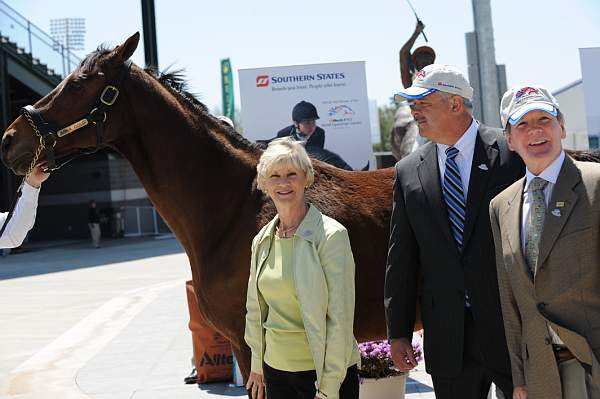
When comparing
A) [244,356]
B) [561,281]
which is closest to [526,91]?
[561,281]

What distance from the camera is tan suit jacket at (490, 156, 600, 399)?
7.55ft

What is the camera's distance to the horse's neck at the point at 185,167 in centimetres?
377

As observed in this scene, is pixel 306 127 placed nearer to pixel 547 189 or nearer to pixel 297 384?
pixel 297 384

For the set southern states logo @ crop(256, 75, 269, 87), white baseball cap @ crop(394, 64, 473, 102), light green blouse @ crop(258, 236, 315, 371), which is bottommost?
light green blouse @ crop(258, 236, 315, 371)

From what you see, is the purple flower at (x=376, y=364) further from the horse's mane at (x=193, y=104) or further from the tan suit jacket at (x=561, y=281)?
the tan suit jacket at (x=561, y=281)

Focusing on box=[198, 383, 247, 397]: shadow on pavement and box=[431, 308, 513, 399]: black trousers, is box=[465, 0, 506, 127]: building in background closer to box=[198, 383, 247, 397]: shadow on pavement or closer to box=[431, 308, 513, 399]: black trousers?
box=[198, 383, 247, 397]: shadow on pavement

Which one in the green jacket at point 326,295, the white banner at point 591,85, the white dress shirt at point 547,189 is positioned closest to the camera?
the white dress shirt at point 547,189

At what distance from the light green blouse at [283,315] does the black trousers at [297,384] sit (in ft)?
0.10

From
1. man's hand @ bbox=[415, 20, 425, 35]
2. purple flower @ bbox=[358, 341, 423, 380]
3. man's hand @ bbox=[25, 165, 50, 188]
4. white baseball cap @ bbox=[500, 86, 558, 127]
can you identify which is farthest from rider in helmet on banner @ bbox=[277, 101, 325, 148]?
white baseball cap @ bbox=[500, 86, 558, 127]

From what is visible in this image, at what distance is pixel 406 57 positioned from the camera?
6270 millimetres

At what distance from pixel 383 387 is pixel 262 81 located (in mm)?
2960

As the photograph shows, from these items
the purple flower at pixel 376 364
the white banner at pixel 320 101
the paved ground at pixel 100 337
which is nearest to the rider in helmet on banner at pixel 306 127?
the white banner at pixel 320 101

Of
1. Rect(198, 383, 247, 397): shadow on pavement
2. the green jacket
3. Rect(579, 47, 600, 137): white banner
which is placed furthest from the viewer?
Rect(198, 383, 247, 397): shadow on pavement

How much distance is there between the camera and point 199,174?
3826 mm
